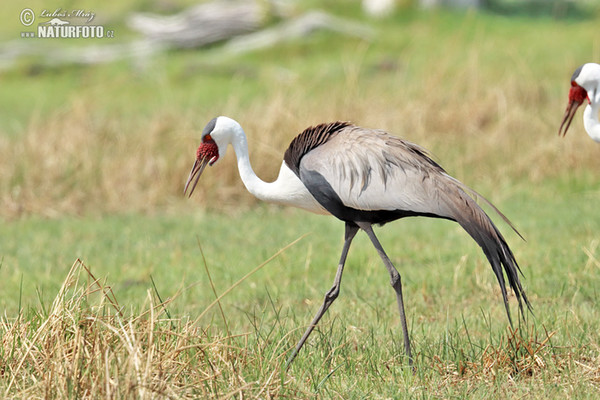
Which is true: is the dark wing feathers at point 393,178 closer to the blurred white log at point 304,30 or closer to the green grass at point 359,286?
the green grass at point 359,286

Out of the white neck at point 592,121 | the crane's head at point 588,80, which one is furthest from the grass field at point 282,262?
the crane's head at point 588,80

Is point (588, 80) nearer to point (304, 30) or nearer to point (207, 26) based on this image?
point (304, 30)

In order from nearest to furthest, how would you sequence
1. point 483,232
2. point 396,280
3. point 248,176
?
1. point 483,232
2. point 396,280
3. point 248,176

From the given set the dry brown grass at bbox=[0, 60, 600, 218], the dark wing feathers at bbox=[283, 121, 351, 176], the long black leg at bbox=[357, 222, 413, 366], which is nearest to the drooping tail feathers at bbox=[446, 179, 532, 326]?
the long black leg at bbox=[357, 222, 413, 366]

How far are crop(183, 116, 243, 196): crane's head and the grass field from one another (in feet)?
2.23

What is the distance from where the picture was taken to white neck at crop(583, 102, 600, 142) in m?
5.39

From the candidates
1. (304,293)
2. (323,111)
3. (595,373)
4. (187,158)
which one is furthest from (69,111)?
(595,373)

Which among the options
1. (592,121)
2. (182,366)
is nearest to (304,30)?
(592,121)

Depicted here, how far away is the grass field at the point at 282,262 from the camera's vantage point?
3877 millimetres

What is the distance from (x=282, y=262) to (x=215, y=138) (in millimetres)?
2467

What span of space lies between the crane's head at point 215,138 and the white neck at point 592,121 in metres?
2.21

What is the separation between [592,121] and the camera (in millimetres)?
5430

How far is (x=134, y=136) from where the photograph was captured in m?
10.8

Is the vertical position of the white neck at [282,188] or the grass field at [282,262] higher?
the white neck at [282,188]
